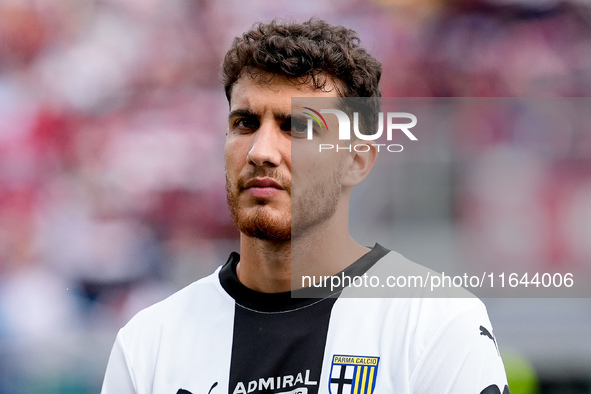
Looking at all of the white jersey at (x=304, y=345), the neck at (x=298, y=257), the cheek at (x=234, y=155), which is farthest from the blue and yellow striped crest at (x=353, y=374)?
the cheek at (x=234, y=155)

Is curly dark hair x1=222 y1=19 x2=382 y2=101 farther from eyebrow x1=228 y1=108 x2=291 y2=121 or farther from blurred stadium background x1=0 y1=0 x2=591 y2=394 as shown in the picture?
blurred stadium background x1=0 y1=0 x2=591 y2=394

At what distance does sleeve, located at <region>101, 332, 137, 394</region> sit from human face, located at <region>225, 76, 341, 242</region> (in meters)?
0.55

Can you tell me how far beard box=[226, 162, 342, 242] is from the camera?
188 centimetres

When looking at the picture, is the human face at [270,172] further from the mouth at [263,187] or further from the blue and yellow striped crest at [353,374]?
the blue and yellow striped crest at [353,374]

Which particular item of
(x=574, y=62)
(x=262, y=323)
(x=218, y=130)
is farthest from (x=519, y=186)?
(x=262, y=323)

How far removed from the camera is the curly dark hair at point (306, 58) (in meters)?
1.98

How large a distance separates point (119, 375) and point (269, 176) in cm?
77

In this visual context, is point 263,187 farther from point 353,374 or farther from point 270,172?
point 353,374

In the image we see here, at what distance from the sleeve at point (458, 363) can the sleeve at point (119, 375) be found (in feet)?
2.77

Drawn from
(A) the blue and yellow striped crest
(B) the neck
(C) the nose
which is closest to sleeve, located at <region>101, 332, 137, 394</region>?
(B) the neck

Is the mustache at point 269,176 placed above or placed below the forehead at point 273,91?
below

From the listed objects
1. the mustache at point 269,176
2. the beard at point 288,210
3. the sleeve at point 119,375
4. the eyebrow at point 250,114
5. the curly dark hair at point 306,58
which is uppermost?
the curly dark hair at point 306,58

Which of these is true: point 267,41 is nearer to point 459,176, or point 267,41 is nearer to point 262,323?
point 262,323

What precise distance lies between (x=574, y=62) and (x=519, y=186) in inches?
39.7
